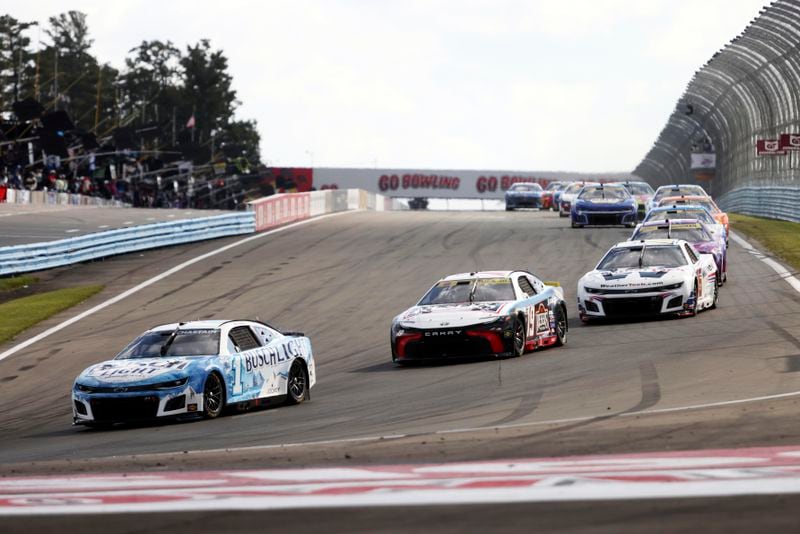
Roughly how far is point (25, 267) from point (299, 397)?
19404mm

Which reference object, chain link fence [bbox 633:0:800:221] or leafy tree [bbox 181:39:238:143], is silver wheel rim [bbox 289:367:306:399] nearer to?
chain link fence [bbox 633:0:800:221]

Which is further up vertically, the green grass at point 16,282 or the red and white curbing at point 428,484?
the red and white curbing at point 428,484

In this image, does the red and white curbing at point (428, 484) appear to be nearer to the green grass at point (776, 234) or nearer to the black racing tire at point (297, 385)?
the black racing tire at point (297, 385)

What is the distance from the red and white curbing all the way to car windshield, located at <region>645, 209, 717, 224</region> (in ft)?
66.0

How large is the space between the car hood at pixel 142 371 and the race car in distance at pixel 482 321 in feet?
13.2

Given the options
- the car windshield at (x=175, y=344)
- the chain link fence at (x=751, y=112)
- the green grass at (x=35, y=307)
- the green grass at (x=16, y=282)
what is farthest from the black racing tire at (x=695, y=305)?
the green grass at (x=16, y=282)

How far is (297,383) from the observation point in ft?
52.4

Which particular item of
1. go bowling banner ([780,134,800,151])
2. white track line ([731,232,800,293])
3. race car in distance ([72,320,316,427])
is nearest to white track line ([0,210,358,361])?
race car in distance ([72,320,316,427])

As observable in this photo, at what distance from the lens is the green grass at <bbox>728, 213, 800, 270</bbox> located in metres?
32.4

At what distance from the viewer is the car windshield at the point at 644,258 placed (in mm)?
22078

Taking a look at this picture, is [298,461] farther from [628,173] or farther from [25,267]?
[628,173]

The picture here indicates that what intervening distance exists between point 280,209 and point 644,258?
26058mm

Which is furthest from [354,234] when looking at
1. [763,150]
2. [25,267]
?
[763,150]

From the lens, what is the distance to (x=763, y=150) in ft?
155
